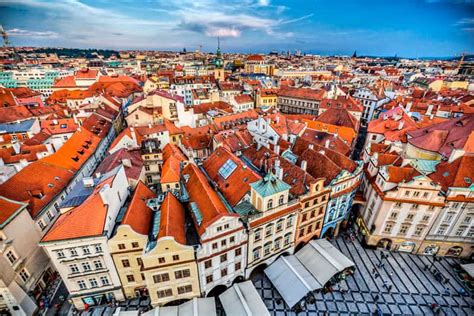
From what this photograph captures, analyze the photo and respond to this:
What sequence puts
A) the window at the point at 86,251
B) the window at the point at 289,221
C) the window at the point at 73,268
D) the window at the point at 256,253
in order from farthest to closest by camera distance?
the window at the point at 289,221 → the window at the point at 256,253 → the window at the point at 73,268 → the window at the point at 86,251

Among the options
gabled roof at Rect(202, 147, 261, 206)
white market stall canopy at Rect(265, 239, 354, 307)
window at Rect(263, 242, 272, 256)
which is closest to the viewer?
white market stall canopy at Rect(265, 239, 354, 307)

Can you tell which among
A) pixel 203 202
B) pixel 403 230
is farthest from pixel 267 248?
pixel 403 230

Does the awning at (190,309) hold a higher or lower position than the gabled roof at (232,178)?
lower

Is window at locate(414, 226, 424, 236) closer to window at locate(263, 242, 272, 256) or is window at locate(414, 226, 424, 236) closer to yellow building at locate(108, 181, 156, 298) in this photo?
window at locate(263, 242, 272, 256)

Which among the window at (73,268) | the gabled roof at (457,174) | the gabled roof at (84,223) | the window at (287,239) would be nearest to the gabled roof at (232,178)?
the window at (287,239)

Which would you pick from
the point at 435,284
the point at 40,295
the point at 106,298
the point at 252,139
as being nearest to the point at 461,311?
the point at 435,284

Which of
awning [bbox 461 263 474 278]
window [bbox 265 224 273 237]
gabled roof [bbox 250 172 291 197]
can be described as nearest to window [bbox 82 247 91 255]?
gabled roof [bbox 250 172 291 197]

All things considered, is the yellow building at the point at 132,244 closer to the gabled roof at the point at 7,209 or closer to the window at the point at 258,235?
the gabled roof at the point at 7,209
